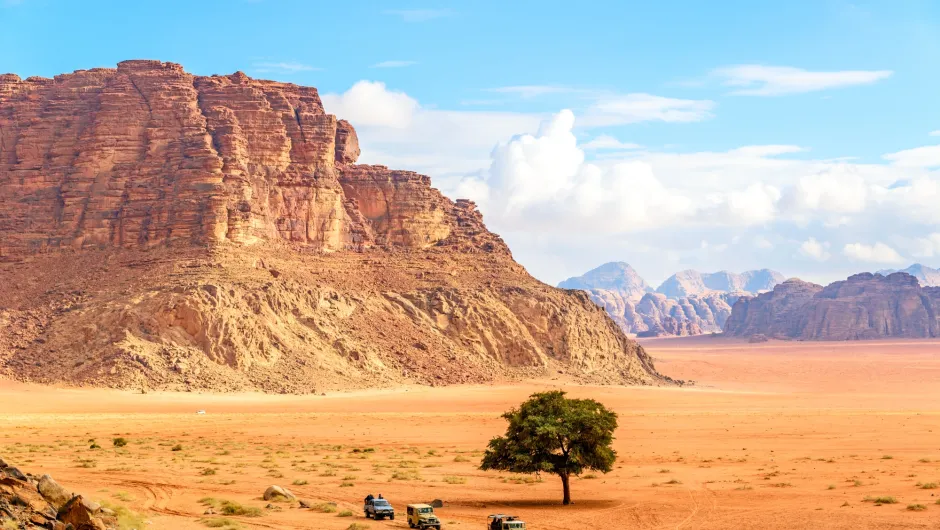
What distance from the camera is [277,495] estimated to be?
42.2 metres

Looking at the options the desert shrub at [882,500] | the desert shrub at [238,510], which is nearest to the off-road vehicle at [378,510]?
the desert shrub at [238,510]

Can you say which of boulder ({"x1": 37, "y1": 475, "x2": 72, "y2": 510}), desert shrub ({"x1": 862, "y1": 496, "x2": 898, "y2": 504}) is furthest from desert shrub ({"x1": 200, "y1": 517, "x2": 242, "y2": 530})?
desert shrub ({"x1": 862, "y1": 496, "x2": 898, "y2": 504})

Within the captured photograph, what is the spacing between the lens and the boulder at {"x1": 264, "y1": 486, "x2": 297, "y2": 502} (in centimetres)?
4191

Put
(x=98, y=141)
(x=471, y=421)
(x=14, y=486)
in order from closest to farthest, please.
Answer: (x=14, y=486), (x=471, y=421), (x=98, y=141)

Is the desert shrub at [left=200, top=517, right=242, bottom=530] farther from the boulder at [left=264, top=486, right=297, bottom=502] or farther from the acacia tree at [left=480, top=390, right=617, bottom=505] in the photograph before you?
the acacia tree at [left=480, top=390, right=617, bottom=505]

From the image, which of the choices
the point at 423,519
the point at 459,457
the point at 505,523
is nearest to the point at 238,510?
the point at 423,519

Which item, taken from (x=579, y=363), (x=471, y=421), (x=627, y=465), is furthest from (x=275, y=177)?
(x=627, y=465)

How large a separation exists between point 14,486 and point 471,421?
177 feet

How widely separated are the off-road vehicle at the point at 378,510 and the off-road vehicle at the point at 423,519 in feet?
5.08

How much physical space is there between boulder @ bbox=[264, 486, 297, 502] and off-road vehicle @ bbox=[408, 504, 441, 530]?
290 inches

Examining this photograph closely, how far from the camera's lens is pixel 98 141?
117m

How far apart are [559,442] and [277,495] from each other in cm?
986

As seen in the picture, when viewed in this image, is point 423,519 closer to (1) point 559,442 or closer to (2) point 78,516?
(1) point 559,442

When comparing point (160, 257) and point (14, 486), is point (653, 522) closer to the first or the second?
point (14, 486)
